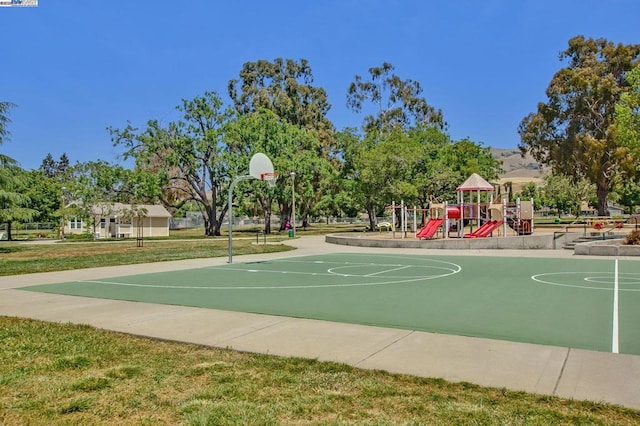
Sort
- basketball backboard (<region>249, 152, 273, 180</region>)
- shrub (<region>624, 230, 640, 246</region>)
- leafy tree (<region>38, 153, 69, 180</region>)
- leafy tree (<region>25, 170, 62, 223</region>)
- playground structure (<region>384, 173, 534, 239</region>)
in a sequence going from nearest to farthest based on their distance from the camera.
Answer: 1. basketball backboard (<region>249, 152, 273, 180</region>)
2. shrub (<region>624, 230, 640, 246</region>)
3. playground structure (<region>384, 173, 534, 239</region>)
4. leafy tree (<region>25, 170, 62, 223</region>)
5. leafy tree (<region>38, 153, 69, 180</region>)

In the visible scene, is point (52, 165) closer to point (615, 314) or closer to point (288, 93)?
point (288, 93)

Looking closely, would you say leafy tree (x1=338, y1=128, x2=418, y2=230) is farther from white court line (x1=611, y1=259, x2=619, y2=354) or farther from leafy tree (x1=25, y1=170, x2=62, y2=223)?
leafy tree (x1=25, y1=170, x2=62, y2=223)

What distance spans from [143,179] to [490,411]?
46.2 meters

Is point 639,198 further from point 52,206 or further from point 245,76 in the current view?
point 52,206

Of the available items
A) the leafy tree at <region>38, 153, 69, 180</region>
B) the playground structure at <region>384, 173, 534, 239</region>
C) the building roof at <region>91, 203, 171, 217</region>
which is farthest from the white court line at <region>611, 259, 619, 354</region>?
the leafy tree at <region>38, 153, 69, 180</region>

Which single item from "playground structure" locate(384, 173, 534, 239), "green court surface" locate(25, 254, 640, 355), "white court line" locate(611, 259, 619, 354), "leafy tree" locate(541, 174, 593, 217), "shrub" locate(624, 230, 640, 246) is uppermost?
"leafy tree" locate(541, 174, 593, 217)

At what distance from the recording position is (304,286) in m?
12.3

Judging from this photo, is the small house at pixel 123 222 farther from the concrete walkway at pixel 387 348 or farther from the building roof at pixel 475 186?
the concrete walkway at pixel 387 348

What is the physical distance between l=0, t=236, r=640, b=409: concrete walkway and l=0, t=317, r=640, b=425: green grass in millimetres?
375

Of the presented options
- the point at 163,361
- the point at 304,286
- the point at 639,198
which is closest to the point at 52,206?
the point at 304,286

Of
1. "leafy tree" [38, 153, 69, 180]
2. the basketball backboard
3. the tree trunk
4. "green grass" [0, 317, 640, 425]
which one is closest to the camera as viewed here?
"green grass" [0, 317, 640, 425]

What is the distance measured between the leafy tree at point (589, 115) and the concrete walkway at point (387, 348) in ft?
150

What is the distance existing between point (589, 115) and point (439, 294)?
4757 cm

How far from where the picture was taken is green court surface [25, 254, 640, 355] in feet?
24.5
